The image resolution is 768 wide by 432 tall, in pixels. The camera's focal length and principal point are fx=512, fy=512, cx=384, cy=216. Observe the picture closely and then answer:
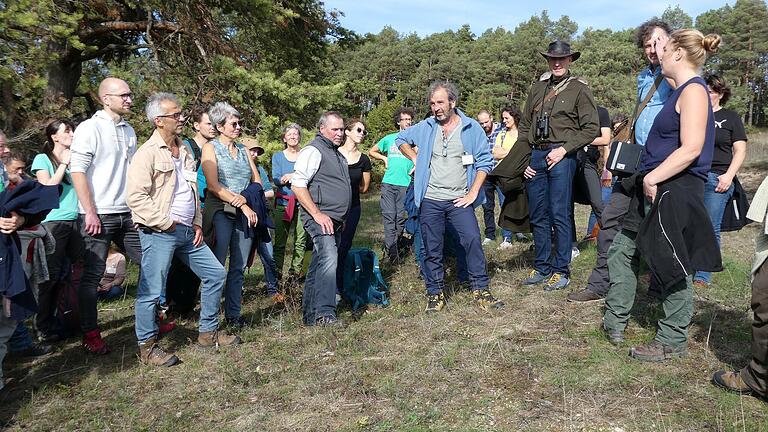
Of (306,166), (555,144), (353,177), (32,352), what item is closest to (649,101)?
(555,144)

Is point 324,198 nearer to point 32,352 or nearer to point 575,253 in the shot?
point 32,352

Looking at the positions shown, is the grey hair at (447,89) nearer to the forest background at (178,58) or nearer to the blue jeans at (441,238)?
the blue jeans at (441,238)

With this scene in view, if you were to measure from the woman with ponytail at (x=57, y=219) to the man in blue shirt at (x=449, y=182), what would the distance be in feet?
9.66

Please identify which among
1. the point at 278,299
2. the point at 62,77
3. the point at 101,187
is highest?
the point at 62,77

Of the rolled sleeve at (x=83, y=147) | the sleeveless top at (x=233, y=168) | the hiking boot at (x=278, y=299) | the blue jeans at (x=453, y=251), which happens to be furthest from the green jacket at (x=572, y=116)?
the rolled sleeve at (x=83, y=147)

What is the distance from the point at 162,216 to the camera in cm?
360

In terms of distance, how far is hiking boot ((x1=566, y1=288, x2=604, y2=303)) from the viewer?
4387 mm

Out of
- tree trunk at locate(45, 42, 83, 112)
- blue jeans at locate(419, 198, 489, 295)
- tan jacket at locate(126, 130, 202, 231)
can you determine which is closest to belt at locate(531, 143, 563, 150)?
blue jeans at locate(419, 198, 489, 295)

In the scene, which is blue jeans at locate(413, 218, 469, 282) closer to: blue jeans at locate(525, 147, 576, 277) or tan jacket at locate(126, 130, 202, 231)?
blue jeans at locate(525, 147, 576, 277)

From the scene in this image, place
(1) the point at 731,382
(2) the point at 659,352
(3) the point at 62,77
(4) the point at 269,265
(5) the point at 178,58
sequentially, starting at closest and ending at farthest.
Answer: (1) the point at 731,382 → (2) the point at 659,352 → (4) the point at 269,265 → (3) the point at 62,77 → (5) the point at 178,58

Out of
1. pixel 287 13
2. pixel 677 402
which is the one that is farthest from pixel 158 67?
pixel 677 402

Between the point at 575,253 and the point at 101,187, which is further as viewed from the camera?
the point at 575,253

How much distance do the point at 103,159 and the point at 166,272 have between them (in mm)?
1024

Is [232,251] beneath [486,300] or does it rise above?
above
